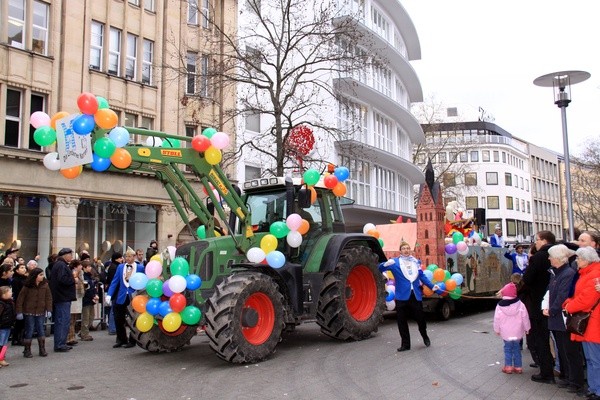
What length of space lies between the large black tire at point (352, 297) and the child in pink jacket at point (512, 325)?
113 inches

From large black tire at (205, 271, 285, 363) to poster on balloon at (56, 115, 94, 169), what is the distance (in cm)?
259

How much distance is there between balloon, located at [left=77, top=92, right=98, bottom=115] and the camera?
693 cm

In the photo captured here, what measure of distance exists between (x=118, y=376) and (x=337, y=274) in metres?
4.00

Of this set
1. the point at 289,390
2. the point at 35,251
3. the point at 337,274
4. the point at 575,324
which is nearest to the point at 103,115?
the point at 289,390

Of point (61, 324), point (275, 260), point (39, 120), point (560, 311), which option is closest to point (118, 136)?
point (39, 120)

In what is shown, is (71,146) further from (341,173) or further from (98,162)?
(341,173)

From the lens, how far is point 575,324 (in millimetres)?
6027

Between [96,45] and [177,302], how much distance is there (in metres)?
15.7

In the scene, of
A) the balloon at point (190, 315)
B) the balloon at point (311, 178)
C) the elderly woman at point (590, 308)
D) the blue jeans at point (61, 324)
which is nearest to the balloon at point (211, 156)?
the balloon at point (311, 178)

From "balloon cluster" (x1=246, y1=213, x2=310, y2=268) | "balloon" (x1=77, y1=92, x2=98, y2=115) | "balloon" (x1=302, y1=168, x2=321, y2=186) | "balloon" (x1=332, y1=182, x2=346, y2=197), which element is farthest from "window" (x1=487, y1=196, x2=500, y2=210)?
"balloon" (x1=77, y1=92, x2=98, y2=115)

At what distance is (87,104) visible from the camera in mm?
6969

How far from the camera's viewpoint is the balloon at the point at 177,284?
26.2ft

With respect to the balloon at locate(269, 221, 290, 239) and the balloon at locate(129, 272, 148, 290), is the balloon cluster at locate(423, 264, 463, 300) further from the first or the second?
the balloon at locate(129, 272, 148, 290)

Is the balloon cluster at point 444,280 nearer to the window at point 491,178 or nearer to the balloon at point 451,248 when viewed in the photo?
the balloon at point 451,248
